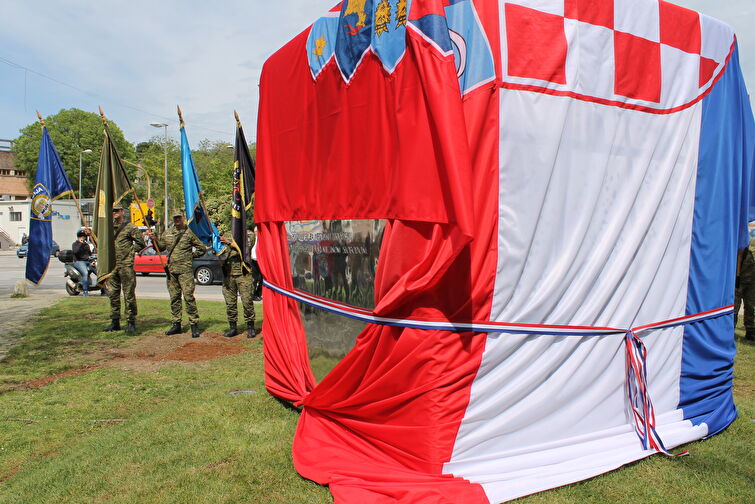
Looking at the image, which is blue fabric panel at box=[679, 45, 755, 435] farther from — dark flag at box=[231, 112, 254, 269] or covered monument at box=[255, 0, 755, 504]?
dark flag at box=[231, 112, 254, 269]

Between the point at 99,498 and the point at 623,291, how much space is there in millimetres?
3803

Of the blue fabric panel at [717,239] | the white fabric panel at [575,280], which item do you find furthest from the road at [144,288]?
the blue fabric panel at [717,239]

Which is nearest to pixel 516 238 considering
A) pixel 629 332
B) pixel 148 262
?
pixel 629 332

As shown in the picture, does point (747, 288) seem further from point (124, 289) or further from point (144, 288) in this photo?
point (144, 288)

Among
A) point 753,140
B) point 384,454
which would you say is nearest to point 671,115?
point 753,140

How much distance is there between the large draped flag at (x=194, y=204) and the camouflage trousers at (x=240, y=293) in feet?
2.05

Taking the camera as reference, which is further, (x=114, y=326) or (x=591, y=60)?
(x=114, y=326)

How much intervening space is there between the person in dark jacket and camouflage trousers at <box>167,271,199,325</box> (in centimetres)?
710

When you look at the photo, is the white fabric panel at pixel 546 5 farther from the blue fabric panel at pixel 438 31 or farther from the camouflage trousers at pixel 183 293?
the camouflage trousers at pixel 183 293

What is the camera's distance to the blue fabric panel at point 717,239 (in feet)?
13.3

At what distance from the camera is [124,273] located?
31.3 ft

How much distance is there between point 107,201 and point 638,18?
8152 mm

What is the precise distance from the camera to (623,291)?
3.72m

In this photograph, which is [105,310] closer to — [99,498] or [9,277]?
[99,498]
